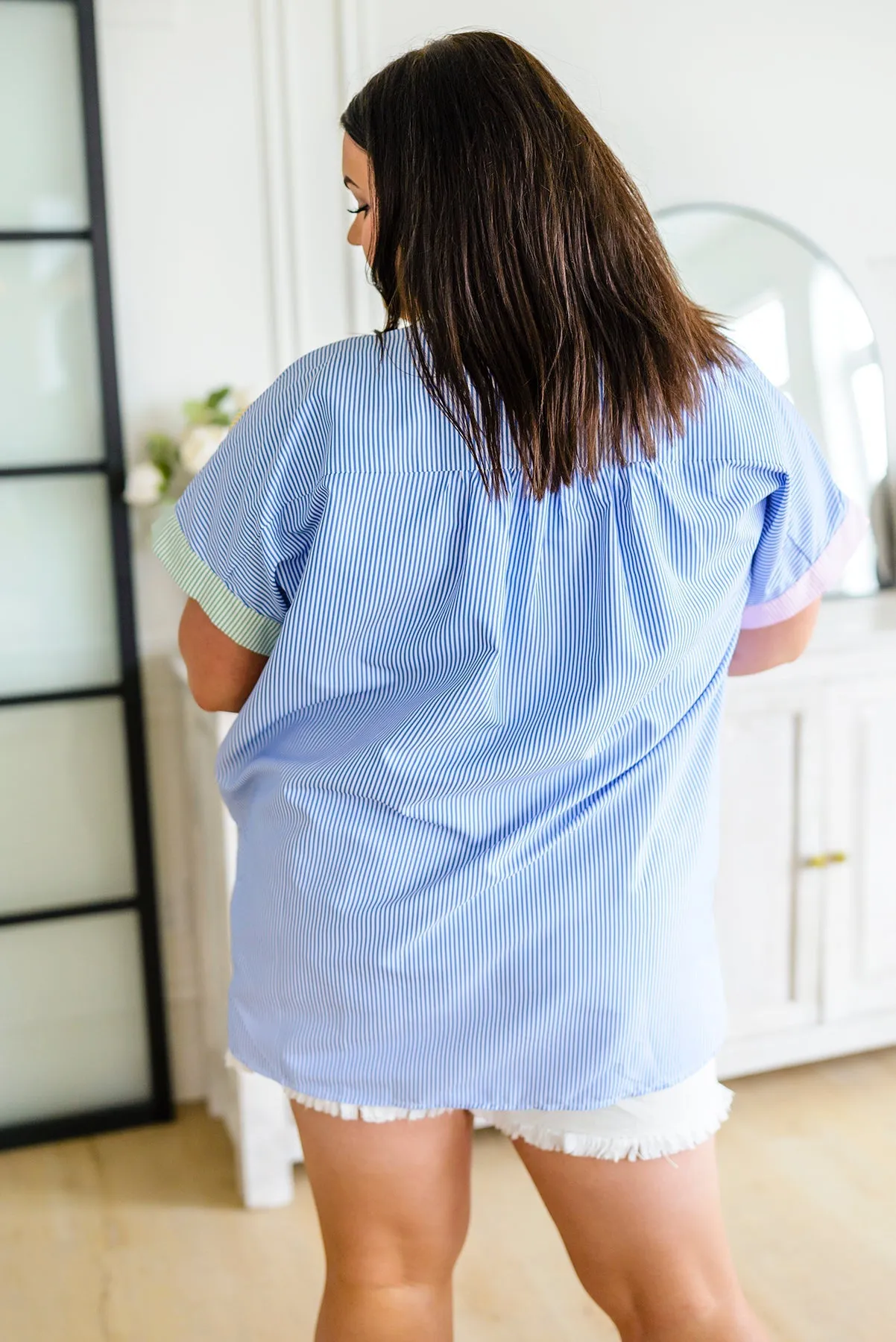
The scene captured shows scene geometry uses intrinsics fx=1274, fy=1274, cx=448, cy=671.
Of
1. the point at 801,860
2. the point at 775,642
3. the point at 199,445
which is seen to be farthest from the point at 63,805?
the point at 775,642

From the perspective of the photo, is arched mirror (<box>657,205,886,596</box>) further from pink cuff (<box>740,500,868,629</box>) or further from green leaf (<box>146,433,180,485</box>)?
pink cuff (<box>740,500,868,629</box>)

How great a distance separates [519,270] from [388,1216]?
0.74 metres

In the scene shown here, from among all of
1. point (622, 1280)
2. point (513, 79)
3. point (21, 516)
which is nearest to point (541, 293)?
point (513, 79)

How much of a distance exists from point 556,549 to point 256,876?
1.16 feet

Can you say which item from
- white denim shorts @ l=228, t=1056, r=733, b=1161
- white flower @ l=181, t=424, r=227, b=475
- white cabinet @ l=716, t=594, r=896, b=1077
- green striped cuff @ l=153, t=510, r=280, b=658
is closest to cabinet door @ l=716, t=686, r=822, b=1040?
white cabinet @ l=716, t=594, r=896, b=1077

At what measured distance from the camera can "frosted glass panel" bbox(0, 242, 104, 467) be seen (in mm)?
2223

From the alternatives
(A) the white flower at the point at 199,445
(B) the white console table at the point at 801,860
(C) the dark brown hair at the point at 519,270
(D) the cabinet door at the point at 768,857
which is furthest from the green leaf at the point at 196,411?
(C) the dark brown hair at the point at 519,270

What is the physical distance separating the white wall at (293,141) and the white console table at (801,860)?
17.4 inches

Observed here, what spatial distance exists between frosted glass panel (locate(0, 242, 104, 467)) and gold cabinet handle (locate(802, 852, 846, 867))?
1.49m

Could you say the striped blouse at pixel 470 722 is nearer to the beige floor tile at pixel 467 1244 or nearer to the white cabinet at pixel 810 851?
the beige floor tile at pixel 467 1244

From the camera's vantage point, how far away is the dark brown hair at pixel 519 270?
0.86m

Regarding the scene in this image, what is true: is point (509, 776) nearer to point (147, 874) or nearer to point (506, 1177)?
point (506, 1177)

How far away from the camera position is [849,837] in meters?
2.35

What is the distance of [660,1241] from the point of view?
3.27 ft
